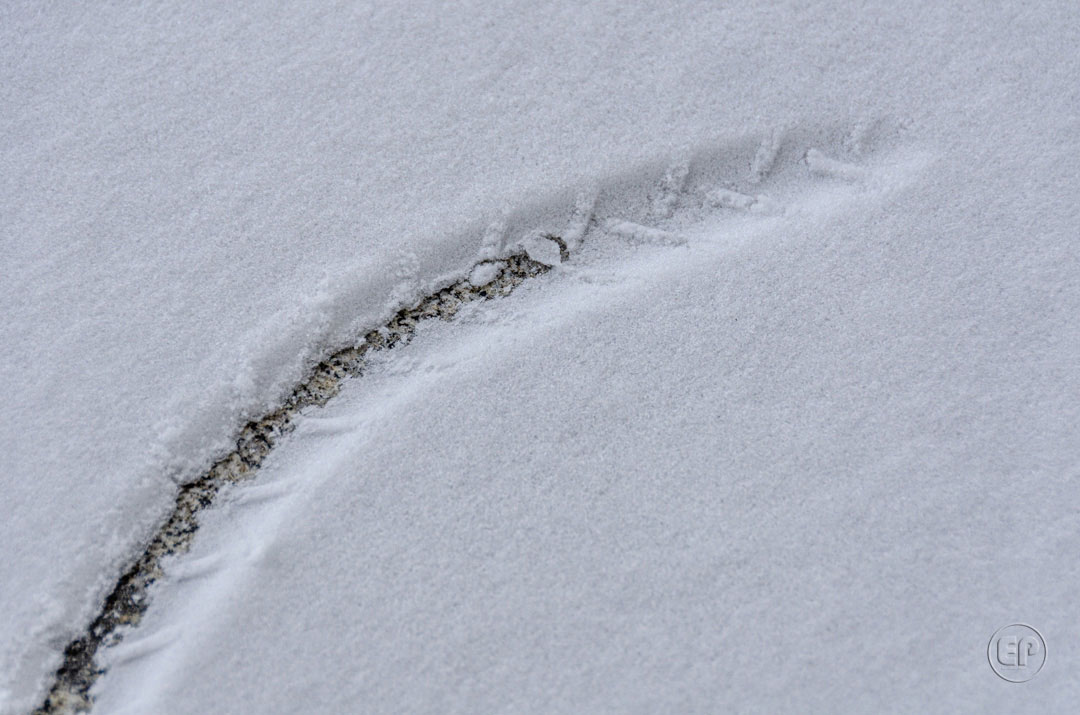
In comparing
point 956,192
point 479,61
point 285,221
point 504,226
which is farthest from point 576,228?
point 956,192

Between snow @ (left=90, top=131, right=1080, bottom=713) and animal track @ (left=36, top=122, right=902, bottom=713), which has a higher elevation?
animal track @ (left=36, top=122, right=902, bottom=713)

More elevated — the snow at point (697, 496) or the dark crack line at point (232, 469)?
the dark crack line at point (232, 469)

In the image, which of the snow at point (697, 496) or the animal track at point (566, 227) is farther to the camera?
the animal track at point (566, 227)

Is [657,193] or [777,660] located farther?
[657,193]

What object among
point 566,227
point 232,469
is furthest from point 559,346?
point 232,469

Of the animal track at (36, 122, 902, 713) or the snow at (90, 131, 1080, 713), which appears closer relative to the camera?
the snow at (90, 131, 1080, 713)

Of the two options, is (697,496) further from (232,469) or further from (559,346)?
(232,469)

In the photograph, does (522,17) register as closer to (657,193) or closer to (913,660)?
(657,193)

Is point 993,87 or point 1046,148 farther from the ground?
point 993,87

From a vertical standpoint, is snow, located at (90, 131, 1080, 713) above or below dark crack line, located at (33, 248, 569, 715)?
below
